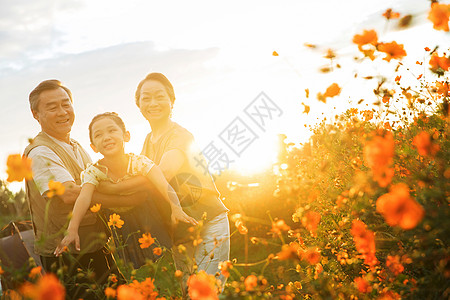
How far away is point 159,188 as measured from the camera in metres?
2.79

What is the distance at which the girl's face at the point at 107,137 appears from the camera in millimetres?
2986

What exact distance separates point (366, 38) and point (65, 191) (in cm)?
223

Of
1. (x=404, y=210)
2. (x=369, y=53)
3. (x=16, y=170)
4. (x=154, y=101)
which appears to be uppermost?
(x=154, y=101)

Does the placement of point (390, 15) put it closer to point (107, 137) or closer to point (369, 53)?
point (369, 53)

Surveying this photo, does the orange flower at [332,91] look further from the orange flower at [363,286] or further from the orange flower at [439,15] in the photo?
the orange flower at [363,286]

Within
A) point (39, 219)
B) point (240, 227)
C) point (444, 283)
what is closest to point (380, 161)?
point (444, 283)

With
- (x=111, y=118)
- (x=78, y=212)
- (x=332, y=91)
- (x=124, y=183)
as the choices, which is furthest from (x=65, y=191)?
(x=332, y=91)

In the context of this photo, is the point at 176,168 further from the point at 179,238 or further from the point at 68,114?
the point at 68,114

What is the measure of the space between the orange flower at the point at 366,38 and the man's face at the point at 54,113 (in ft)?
7.77

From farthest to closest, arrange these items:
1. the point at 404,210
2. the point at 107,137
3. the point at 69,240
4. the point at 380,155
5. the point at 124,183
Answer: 1. the point at 107,137
2. the point at 124,183
3. the point at 69,240
4. the point at 380,155
5. the point at 404,210

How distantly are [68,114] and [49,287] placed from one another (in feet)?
7.81

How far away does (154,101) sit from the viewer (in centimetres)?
311

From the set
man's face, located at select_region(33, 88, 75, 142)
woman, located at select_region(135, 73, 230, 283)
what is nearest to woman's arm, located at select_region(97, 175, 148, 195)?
woman, located at select_region(135, 73, 230, 283)

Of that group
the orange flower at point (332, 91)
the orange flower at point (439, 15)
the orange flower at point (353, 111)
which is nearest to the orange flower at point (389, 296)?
the orange flower at point (332, 91)
